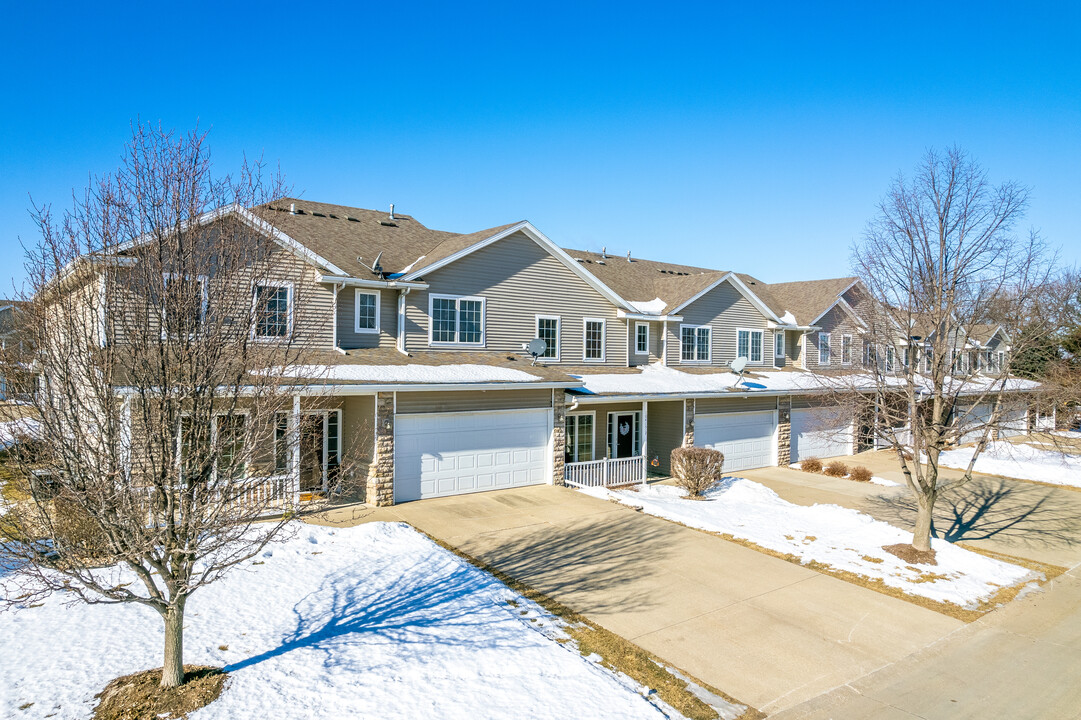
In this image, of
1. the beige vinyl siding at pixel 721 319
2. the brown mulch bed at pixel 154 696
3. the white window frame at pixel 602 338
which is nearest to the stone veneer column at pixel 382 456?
the brown mulch bed at pixel 154 696

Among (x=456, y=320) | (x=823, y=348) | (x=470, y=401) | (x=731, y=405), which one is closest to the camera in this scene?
(x=470, y=401)

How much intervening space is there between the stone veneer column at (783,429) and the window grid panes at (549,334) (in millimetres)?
8976

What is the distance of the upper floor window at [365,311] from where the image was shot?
16516 millimetres

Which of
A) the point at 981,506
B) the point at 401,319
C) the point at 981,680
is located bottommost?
the point at 981,506

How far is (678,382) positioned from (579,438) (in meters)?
3.83

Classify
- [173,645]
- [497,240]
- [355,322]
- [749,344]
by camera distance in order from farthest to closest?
[749,344], [497,240], [355,322], [173,645]

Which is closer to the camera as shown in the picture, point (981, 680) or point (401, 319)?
point (981, 680)

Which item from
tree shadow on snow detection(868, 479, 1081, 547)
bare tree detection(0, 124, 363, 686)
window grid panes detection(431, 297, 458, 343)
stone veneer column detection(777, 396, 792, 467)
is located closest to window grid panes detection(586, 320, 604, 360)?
window grid panes detection(431, 297, 458, 343)

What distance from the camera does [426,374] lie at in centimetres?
1525

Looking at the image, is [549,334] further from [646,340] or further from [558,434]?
[646,340]

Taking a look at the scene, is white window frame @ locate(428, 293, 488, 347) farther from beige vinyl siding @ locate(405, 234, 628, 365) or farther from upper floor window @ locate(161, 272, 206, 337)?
upper floor window @ locate(161, 272, 206, 337)

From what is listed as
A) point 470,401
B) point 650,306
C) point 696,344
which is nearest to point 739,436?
point 696,344

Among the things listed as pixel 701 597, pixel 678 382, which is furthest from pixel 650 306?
pixel 701 597

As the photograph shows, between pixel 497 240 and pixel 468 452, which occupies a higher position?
pixel 497 240
